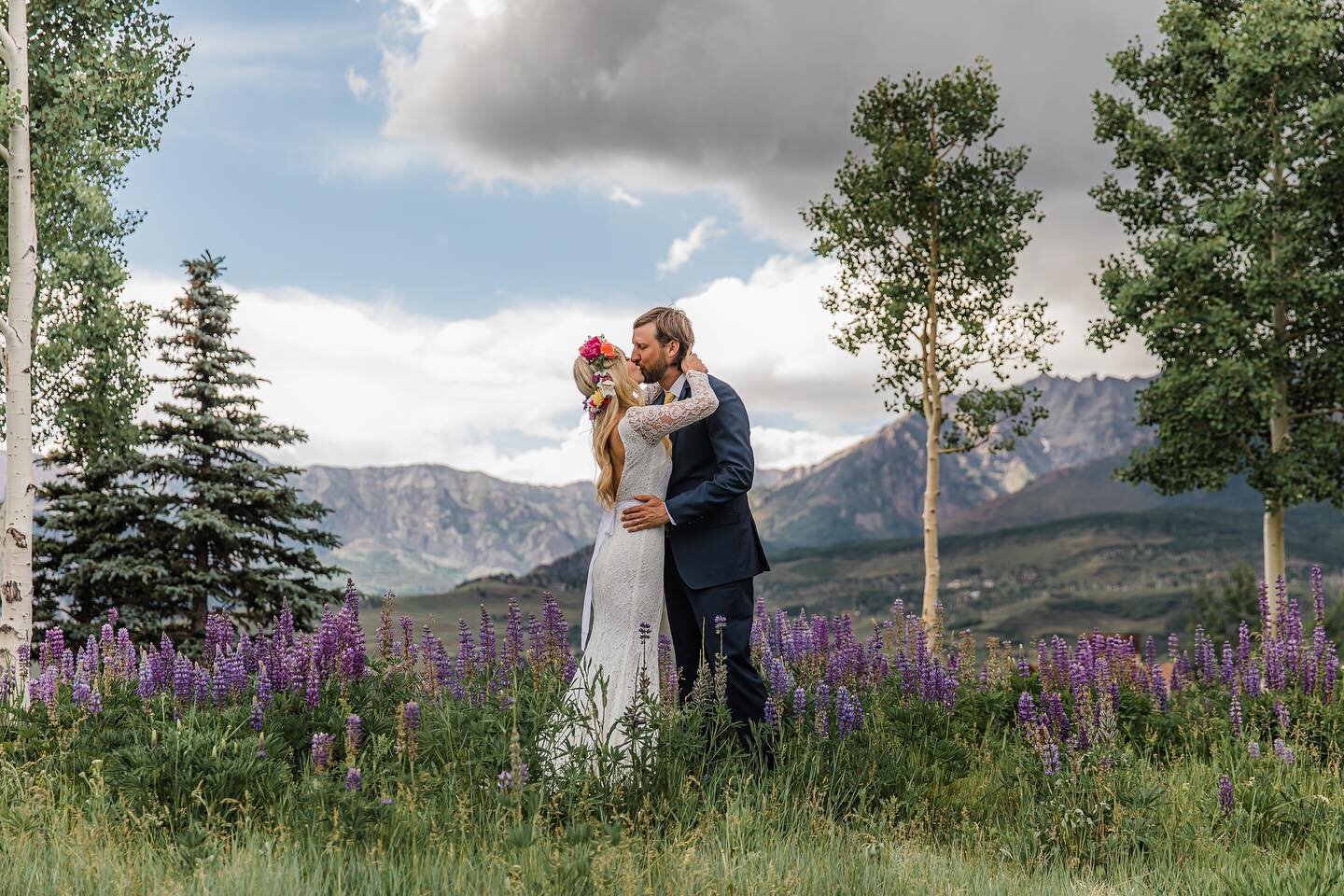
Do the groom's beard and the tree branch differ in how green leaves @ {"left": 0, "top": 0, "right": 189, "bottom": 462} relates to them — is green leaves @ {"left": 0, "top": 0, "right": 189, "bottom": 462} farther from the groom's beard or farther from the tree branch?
the groom's beard

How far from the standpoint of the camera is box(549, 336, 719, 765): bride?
20.8ft

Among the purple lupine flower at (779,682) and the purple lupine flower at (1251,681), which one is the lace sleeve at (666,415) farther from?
the purple lupine flower at (1251,681)

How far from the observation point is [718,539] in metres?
6.78

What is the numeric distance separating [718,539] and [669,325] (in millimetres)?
1545

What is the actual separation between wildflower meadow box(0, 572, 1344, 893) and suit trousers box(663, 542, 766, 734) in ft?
0.77

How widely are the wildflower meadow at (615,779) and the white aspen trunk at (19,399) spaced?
6.59 metres

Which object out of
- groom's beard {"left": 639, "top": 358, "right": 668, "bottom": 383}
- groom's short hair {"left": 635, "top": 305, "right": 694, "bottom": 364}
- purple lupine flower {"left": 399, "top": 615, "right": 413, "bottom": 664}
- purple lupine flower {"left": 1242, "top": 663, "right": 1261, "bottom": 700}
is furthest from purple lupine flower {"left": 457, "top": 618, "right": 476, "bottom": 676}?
purple lupine flower {"left": 1242, "top": 663, "right": 1261, "bottom": 700}

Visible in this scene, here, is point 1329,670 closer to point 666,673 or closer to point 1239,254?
point 666,673

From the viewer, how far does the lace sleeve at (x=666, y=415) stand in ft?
20.8

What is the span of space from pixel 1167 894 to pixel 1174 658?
207 inches

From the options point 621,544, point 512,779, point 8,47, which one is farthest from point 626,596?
point 8,47

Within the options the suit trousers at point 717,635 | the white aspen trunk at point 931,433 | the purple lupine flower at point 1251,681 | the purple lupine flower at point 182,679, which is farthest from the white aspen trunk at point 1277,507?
the purple lupine flower at point 182,679

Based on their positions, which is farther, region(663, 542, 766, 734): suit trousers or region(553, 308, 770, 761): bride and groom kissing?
region(663, 542, 766, 734): suit trousers

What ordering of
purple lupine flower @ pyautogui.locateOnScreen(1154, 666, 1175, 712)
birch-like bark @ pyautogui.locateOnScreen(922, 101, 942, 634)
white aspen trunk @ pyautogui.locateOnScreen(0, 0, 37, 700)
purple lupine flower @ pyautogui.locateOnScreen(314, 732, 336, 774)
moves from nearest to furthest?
purple lupine flower @ pyautogui.locateOnScreen(314, 732, 336, 774)
purple lupine flower @ pyautogui.locateOnScreen(1154, 666, 1175, 712)
white aspen trunk @ pyautogui.locateOnScreen(0, 0, 37, 700)
birch-like bark @ pyautogui.locateOnScreen(922, 101, 942, 634)
